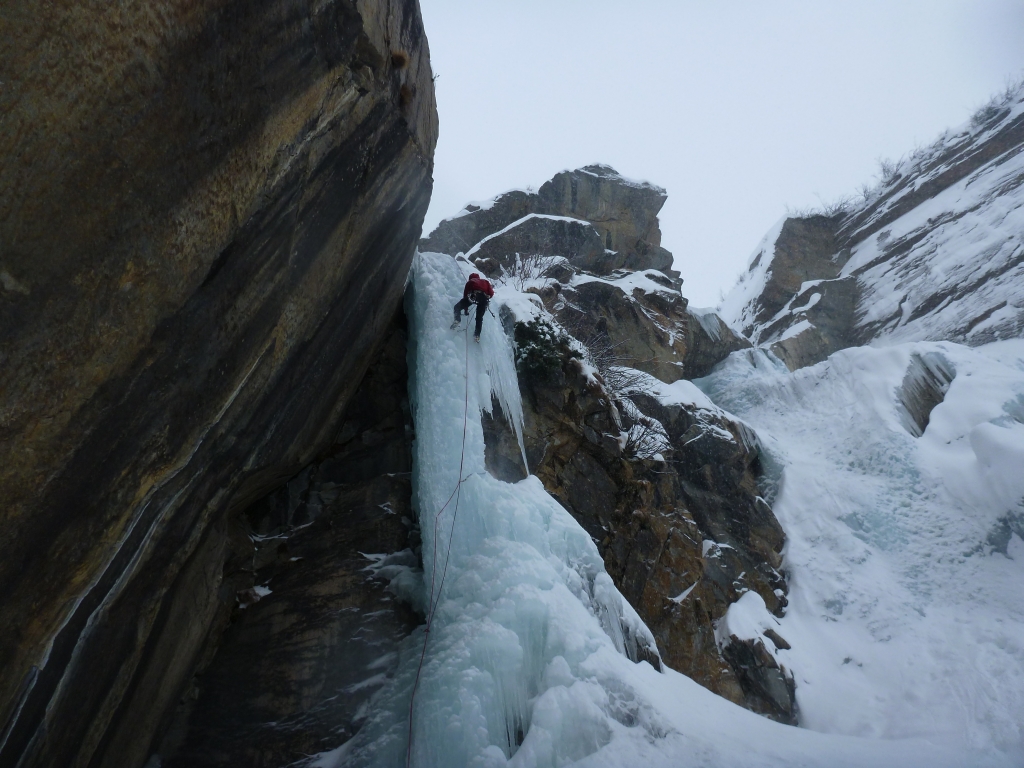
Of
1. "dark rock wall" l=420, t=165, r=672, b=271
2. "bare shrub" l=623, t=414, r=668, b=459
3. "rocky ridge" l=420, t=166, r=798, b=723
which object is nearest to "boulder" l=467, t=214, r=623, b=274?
"rocky ridge" l=420, t=166, r=798, b=723

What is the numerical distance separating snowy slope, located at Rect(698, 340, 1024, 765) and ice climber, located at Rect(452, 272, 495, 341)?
7.15 m

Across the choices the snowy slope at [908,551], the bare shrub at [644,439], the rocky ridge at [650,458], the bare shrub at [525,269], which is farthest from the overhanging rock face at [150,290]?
the bare shrub at [525,269]

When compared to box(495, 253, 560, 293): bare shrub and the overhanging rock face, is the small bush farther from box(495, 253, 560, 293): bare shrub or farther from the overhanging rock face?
box(495, 253, 560, 293): bare shrub

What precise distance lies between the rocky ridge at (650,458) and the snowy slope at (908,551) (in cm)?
76

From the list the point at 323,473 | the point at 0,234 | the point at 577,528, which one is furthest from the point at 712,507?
the point at 0,234

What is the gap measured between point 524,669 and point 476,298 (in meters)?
4.13

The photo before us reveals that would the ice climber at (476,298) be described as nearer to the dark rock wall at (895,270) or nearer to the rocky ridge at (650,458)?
the rocky ridge at (650,458)

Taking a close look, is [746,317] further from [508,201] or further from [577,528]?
[577,528]

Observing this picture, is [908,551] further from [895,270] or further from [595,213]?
[595,213]

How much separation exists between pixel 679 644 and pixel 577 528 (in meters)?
4.38

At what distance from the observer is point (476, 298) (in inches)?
269

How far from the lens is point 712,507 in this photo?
11.4 metres

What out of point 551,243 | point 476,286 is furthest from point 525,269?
point 476,286

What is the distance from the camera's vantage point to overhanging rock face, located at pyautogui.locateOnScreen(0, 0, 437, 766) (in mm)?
2086
